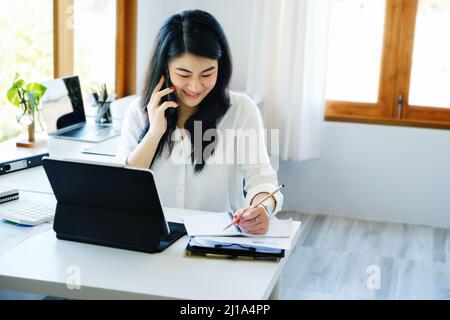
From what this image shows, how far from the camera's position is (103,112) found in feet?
11.7

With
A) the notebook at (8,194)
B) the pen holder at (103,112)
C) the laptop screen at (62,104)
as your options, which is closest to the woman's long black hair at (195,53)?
the notebook at (8,194)

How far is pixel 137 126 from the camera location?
99.8 inches

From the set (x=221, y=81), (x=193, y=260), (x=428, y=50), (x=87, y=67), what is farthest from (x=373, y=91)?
(x=193, y=260)

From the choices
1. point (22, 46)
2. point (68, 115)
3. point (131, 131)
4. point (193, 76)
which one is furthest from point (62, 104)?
point (193, 76)

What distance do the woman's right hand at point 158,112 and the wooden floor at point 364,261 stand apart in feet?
2.96

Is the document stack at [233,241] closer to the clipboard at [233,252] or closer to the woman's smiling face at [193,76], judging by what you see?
the clipboard at [233,252]

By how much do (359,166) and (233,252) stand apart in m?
2.62

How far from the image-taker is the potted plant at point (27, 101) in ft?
9.96

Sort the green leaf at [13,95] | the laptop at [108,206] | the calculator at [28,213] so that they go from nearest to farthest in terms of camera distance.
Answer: the laptop at [108,206] → the calculator at [28,213] → the green leaf at [13,95]

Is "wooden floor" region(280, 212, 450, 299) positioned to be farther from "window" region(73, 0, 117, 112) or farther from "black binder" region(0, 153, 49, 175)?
"window" region(73, 0, 117, 112)

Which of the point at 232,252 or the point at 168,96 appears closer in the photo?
the point at 232,252

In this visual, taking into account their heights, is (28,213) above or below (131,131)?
below

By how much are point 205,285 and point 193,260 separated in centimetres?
17

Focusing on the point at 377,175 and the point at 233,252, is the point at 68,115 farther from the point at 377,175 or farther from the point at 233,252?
the point at 377,175
